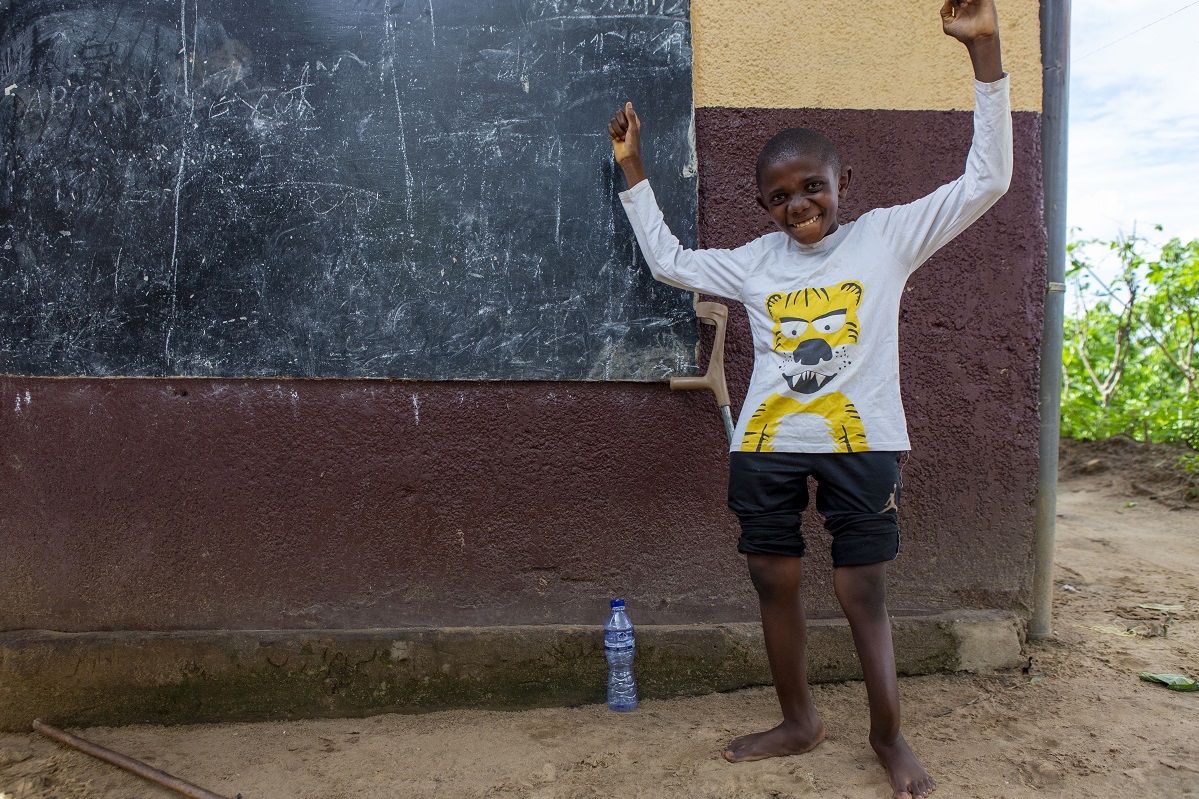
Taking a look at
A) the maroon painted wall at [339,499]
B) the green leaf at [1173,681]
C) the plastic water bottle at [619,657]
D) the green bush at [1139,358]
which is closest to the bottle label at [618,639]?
the plastic water bottle at [619,657]

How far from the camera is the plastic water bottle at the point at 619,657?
109 inches

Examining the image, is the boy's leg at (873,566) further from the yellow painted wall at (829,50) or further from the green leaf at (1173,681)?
the yellow painted wall at (829,50)

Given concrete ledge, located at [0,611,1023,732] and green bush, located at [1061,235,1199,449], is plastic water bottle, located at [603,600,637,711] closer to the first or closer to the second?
concrete ledge, located at [0,611,1023,732]

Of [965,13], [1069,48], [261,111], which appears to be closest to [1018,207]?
[1069,48]

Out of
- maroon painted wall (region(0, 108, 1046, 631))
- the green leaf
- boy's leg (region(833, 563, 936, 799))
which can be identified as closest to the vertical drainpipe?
maroon painted wall (region(0, 108, 1046, 631))

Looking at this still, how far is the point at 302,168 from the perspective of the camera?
111 inches

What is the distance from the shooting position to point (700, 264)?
8.34 ft

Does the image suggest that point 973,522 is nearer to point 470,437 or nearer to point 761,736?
point 761,736

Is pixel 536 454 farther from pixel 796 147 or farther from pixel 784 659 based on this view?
pixel 796 147

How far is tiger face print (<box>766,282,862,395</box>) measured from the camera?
2234 mm

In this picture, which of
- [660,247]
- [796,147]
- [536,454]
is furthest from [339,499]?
[796,147]

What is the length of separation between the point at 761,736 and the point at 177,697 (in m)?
1.91

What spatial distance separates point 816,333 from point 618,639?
3.96 feet

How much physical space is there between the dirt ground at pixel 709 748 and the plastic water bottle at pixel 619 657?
0.06 m
